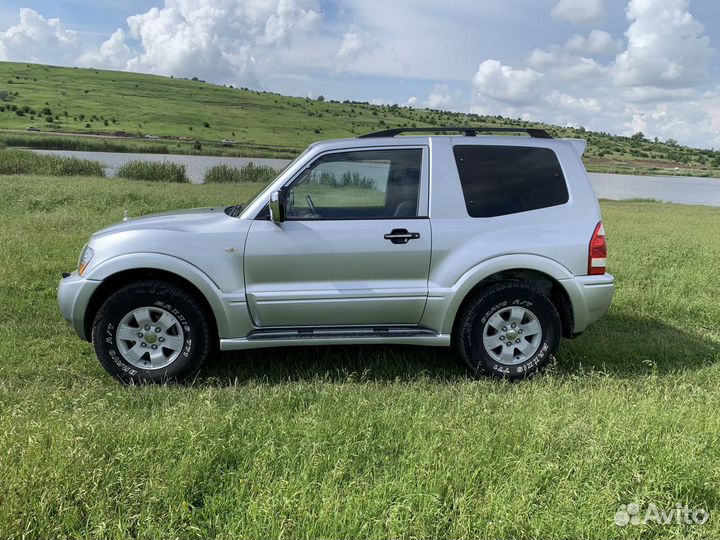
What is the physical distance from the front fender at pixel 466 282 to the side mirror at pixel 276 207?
4.26 feet

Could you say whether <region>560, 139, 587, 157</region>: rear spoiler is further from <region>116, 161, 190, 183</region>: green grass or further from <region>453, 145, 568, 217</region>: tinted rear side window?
<region>116, 161, 190, 183</region>: green grass

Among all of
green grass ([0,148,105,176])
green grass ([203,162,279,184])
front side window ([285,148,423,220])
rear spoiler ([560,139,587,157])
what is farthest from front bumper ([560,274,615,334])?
green grass ([0,148,105,176])

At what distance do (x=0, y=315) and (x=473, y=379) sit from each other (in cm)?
492

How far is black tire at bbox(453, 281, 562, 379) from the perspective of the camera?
419 centimetres

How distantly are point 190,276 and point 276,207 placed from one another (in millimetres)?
844

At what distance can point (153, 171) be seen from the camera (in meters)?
23.5

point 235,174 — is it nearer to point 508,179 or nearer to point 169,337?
point 169,337

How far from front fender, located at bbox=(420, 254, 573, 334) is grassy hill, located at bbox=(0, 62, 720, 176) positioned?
47.4m

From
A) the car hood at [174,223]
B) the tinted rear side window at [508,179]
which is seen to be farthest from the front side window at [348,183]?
the car hood at [174,223]

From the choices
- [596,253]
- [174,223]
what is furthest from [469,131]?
[174,223]

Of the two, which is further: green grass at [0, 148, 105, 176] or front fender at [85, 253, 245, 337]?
green grass at [0, 148, 105, 176]

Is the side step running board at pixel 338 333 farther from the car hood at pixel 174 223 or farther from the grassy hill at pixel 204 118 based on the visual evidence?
the grassy hill at pixel 204 118

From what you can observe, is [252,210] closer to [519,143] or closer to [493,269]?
[493,269]

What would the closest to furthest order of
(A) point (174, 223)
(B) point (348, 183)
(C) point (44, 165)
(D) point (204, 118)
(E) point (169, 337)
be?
(E) point (169, 337) < (A) point (174, 223) < (B) point (348, 183) < (C) point (44, 165) < (D) point (204, 118)
